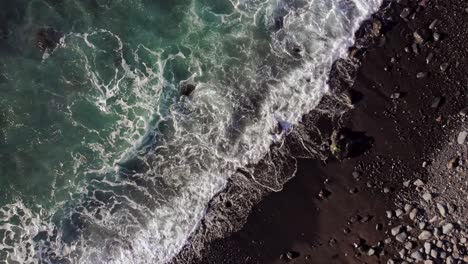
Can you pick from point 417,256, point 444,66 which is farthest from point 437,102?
point 417,256

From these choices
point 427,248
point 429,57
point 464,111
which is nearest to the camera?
point 464,111

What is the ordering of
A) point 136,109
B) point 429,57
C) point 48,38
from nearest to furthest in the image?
point 429,57, point 136,109, point 48,38

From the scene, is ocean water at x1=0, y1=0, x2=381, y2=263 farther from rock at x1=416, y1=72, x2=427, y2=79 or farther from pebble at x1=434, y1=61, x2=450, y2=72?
pebble at x1=434, y1=61, x2=450, y2=72

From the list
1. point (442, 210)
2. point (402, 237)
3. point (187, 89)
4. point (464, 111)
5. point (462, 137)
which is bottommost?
point (402, 237)

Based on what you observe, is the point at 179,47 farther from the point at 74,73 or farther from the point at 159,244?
the point at 159,244

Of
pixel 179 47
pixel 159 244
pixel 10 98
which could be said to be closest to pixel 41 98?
pixel 10 98

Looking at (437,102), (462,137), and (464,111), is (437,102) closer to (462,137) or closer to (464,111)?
(464,111)

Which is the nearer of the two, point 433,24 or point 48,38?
point 433,24

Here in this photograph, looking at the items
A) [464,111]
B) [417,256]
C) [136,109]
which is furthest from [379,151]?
[136,109]

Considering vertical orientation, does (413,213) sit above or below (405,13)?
below
